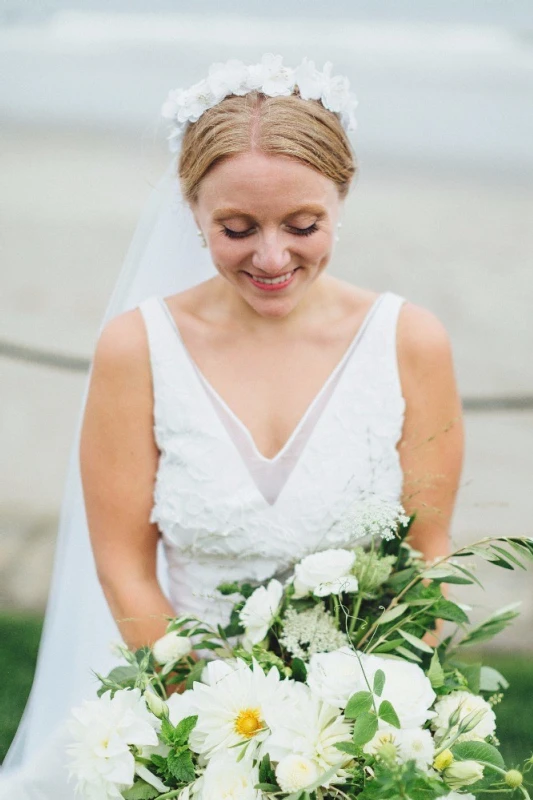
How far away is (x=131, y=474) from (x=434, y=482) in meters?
0.69

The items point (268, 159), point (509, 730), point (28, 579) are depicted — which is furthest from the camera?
point (28, 579)

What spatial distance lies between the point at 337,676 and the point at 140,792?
1.19 feet

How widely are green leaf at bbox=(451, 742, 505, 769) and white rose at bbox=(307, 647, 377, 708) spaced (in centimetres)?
17

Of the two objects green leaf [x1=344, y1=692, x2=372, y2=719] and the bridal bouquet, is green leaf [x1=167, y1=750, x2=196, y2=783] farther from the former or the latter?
green leaf [x1=344, y1=692, x2=372, y2=719]

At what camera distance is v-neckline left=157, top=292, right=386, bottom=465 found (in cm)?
239

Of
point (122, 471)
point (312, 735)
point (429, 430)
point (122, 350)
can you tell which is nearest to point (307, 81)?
point (122, 350)

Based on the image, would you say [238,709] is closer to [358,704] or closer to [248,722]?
[248,722]

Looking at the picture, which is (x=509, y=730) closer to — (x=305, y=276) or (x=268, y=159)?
(x=305, y=276)

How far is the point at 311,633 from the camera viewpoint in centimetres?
186

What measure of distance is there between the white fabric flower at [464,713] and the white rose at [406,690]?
2.3 inches

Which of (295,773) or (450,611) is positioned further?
(450,611)

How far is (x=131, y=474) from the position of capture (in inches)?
93.7

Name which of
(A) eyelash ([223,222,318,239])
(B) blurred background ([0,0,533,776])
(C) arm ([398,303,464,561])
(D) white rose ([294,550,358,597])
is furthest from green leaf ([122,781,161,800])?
(A) eyelash ([223,222,318,239])

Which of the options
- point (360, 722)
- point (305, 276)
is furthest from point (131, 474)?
point (360, 722)
